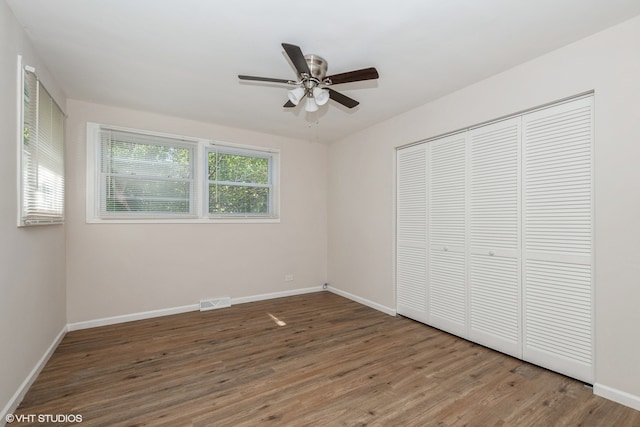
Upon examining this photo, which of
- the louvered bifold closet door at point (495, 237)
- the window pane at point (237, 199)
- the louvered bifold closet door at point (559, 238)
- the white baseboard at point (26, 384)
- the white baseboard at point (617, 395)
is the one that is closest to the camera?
the white baseboard at point (26, 384)

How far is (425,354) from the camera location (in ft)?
8.84

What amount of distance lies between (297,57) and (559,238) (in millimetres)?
2481

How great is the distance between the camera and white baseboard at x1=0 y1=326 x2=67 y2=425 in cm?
178

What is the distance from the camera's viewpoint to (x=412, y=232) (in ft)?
11.8

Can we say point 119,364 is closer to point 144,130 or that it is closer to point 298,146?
point 144,130

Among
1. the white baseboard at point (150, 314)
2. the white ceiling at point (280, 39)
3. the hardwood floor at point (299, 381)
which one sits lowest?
the hardwood floor at point (299, 381)

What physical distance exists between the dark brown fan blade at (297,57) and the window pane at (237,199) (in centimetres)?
257

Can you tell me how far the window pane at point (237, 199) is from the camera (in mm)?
4164

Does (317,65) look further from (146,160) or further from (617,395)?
(617,395)

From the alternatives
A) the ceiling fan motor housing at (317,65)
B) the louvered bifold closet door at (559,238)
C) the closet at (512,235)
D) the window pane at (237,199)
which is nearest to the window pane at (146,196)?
the window pane at (237,199)

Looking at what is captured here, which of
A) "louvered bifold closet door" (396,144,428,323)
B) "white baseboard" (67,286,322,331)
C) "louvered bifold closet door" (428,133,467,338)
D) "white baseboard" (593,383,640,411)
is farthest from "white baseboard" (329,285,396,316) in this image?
"white baseboard" (593,383,640,411)

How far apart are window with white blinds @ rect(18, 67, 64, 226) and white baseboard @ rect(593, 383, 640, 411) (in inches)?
166

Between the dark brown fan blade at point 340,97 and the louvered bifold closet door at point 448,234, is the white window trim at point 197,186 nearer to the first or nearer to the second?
the dark brown fan blade at point 340,97

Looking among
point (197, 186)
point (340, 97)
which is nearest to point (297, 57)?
point (340, 97)
